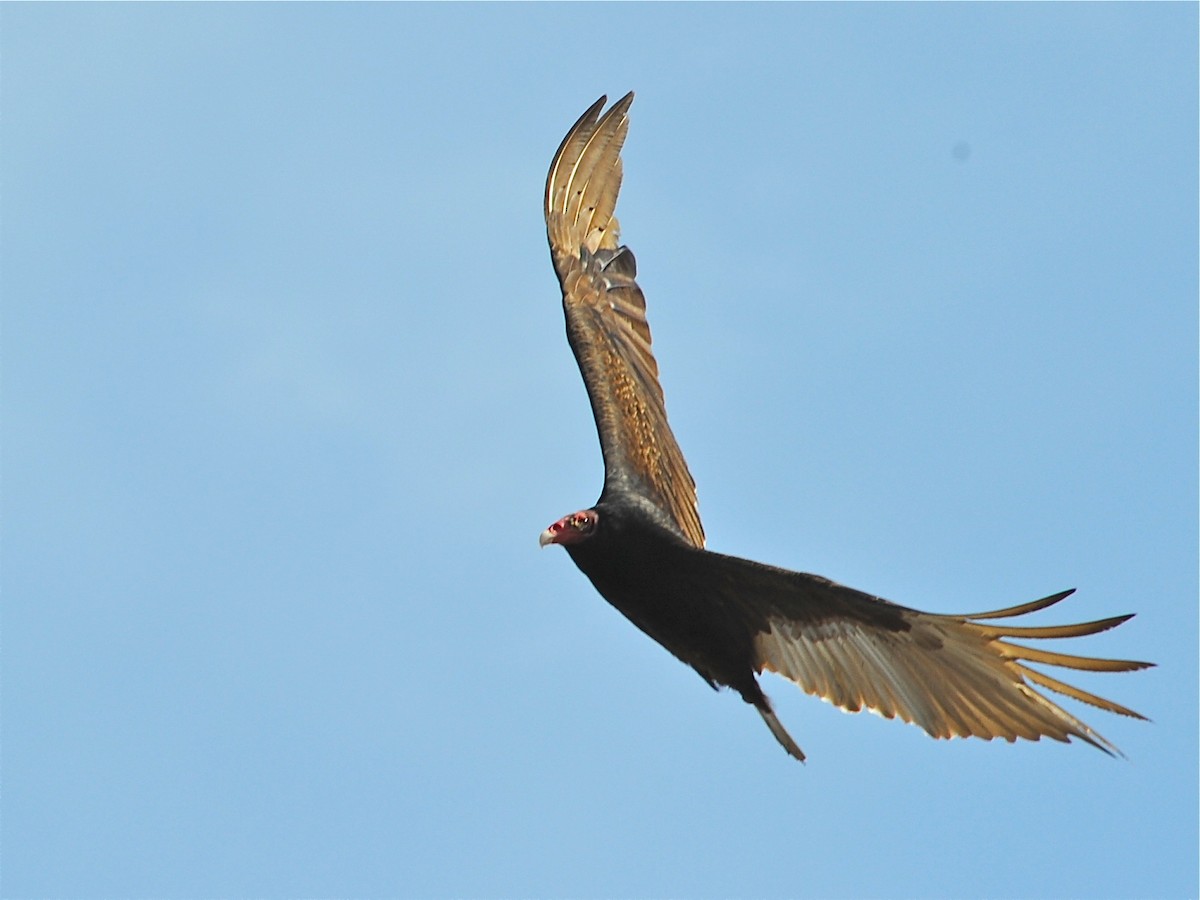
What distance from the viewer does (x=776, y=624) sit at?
28.3 ft

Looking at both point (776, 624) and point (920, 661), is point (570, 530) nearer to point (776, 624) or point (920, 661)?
point (776, 624)

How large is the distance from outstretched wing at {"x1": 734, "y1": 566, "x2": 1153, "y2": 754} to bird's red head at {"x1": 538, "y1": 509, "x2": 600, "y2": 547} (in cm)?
99

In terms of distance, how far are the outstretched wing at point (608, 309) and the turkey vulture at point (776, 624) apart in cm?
2

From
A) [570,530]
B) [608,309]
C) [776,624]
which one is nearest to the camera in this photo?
[776,624]

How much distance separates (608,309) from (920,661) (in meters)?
3.66

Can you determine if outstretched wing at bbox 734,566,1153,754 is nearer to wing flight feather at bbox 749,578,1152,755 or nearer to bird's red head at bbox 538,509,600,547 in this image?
wing flight feather at bbox 749,578,1152,755

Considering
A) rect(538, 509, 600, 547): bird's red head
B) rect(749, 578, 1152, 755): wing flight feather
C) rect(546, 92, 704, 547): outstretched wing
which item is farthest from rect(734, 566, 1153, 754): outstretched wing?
rect(546, 92, 704, 547): outstretched wing

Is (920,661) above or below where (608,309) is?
below

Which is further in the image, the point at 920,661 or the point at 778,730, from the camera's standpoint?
the point at 778,730

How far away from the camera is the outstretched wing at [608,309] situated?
10.1 meters

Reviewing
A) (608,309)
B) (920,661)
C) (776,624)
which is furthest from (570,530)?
(608,309)

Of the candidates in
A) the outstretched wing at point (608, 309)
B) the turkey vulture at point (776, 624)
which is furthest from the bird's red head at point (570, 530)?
the outstretched wing at point (608, 309)

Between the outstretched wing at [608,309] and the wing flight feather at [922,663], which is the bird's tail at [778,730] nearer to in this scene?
the wing flight feather at [922,663]

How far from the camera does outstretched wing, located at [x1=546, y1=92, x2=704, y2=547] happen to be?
10094 mm
